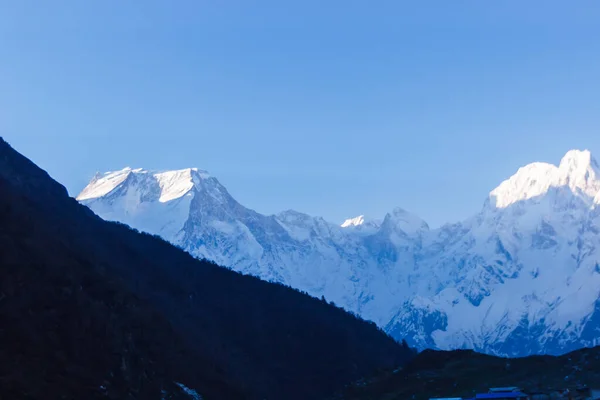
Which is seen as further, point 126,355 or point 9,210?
point 9,210

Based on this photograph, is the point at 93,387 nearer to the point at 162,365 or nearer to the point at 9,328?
the point at 9,328

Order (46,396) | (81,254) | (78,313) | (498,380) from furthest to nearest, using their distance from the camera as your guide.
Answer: (81,254)
(78,313)
(498,380)
(46,396)

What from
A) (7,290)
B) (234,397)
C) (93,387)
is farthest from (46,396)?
(234,397)

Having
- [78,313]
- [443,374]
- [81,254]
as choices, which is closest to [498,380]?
[443,374]

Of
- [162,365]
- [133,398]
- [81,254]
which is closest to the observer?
[133,398]

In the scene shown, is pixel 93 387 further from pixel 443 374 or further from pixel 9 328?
pixel 443 374

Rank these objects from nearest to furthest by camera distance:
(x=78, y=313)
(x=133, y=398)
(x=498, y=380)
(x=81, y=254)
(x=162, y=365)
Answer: (x=498, y=380) < (x=133, y=398) < (x=78, y=313) < (x=162, y=365) < (x=81, y=254)

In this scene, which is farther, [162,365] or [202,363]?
[202,363]

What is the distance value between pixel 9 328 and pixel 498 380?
7936 centimetres

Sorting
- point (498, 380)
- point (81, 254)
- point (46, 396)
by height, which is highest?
point (81, 254)

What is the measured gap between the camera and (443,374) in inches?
6097

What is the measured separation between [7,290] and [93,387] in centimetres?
2515

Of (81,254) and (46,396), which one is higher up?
(81,254)

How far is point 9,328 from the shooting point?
145 meters
